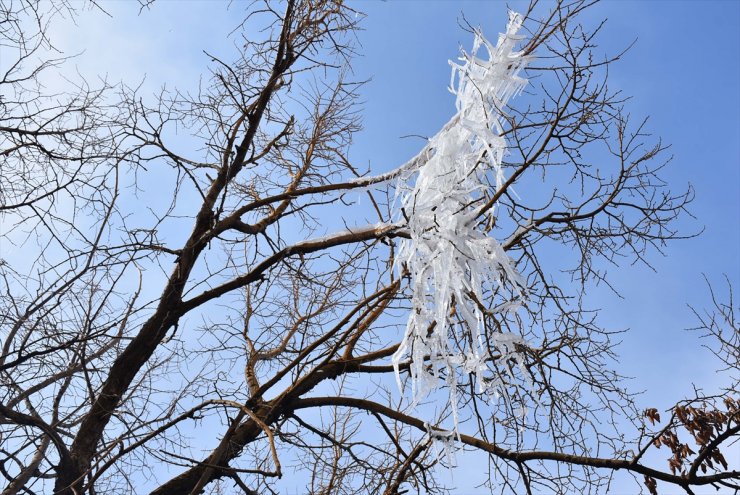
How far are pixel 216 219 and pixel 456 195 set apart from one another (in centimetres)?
248

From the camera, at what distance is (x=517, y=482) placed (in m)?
5.59

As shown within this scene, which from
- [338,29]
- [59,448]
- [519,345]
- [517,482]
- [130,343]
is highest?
[338,29]

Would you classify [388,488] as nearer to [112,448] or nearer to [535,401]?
[535,401]

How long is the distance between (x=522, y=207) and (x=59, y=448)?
3968 mm

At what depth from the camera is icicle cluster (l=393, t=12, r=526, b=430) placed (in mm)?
4457

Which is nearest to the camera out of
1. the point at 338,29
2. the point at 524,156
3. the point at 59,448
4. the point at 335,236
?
the point at 524,156

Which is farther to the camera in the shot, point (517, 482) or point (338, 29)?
point (338, 29)

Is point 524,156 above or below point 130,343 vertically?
below

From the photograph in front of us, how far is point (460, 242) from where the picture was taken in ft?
14.6

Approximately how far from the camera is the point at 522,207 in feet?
18.4

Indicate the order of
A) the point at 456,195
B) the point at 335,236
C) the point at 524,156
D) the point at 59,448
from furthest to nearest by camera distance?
1. the point at 335,236
2. the point at 59,448
3. the point at 524,156
4. the point at 456,195

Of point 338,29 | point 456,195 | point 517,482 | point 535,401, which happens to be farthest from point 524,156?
point 517,482

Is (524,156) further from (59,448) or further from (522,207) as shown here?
(59,448)

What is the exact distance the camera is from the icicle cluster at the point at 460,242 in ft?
14.6
